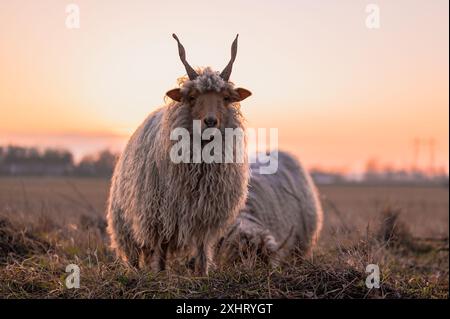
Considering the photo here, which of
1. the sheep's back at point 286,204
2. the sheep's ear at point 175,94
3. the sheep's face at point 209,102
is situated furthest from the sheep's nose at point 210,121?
the sheep's back at point 286,204

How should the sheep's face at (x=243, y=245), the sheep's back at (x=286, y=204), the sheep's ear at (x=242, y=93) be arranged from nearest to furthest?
the sheep's ear at (x=242, y=93) → the sheep's face at (x=243, y=245) → the sheep's back at (x=286, y=204)

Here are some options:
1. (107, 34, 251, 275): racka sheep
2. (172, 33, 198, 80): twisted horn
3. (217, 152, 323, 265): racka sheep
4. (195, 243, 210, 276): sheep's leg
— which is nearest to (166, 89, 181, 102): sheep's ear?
(107, 34, 251, 275): racka sheep

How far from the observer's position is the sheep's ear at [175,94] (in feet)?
22.9

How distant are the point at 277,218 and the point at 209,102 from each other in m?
3.50

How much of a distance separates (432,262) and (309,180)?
8.79ft

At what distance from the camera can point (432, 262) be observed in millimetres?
11320

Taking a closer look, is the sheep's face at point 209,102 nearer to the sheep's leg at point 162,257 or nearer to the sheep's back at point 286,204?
the sheep's leg at point 162,257

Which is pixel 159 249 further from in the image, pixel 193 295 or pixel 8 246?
pixel 8 246

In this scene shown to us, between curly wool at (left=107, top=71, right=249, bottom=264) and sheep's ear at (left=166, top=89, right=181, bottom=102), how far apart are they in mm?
71

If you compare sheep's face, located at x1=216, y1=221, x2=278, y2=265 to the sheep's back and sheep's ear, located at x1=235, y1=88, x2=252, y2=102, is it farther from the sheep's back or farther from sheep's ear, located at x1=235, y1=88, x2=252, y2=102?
sheep's ear, located at x1=235, y1=88, x2=252, y2=102

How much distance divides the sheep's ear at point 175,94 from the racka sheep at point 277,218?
78.5 inches

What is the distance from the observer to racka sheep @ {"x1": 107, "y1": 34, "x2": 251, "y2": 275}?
22.7 ft

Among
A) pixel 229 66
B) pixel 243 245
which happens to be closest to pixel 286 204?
pixel 243 245
